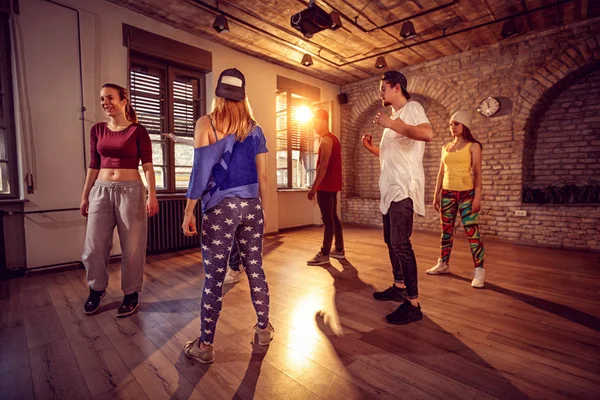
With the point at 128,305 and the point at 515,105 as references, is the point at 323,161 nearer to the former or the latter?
the point at 128,305

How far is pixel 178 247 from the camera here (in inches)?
172

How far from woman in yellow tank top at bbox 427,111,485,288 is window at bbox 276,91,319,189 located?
12.0 feet

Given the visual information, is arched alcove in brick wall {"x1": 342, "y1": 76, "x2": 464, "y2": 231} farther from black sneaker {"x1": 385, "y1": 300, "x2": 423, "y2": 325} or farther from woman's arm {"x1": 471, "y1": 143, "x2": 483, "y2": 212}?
black sneaker {"x1": 385, "y1": 300, "x2": 423, "y2": 325}

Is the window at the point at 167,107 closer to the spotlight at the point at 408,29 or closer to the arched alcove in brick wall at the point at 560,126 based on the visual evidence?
the spotlight at the point at 408,29

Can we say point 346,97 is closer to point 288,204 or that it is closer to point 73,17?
point 288,204

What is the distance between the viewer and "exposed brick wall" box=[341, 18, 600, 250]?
4.40m

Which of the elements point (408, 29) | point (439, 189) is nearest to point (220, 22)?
point (408, 29)

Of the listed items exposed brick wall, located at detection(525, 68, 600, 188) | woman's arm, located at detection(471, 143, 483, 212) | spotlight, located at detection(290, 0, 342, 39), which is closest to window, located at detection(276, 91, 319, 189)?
spotlight, located at detection(290, 0, 342, 39)

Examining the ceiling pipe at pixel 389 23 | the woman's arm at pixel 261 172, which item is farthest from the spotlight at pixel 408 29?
the woman's arm at pixel 261 172

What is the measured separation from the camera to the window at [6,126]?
3133 mm

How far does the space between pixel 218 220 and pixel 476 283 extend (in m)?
2.46

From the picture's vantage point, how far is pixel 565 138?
491 cm

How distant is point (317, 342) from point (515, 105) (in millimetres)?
5100

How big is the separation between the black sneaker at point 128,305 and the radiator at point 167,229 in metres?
1.91
